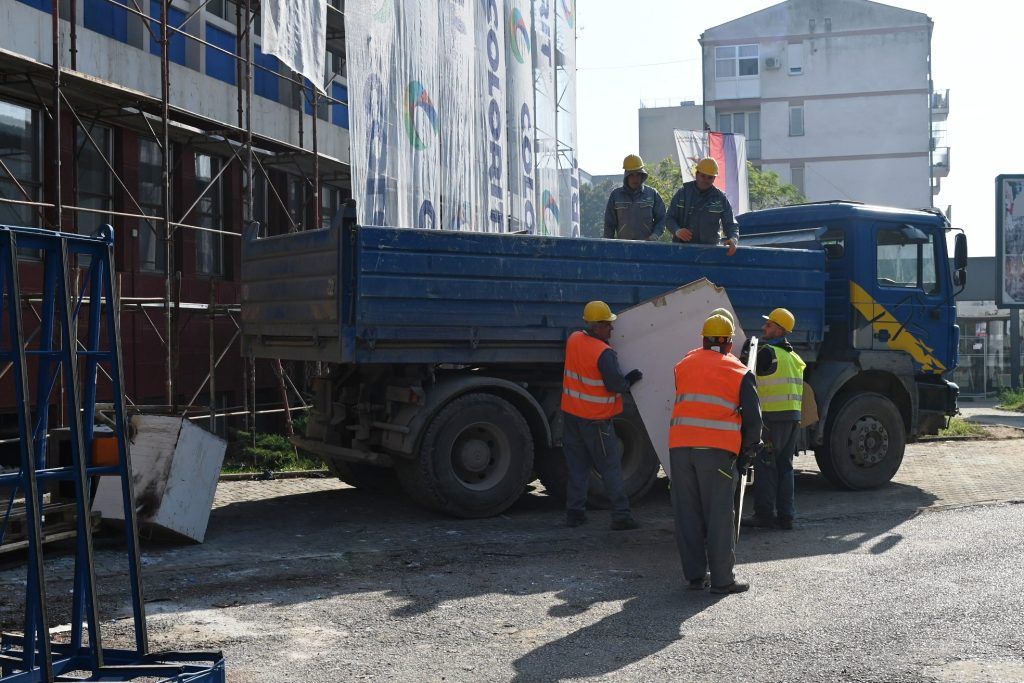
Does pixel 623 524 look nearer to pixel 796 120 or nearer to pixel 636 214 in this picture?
pixel 636 214

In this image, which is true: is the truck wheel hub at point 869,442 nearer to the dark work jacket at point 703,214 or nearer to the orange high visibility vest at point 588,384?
the dark work jacket at point 703,214

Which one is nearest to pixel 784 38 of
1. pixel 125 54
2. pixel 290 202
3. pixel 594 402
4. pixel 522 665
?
pixel 290 202

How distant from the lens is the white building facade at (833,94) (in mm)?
55688

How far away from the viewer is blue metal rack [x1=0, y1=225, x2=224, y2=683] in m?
3.95

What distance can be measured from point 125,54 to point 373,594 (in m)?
9.12

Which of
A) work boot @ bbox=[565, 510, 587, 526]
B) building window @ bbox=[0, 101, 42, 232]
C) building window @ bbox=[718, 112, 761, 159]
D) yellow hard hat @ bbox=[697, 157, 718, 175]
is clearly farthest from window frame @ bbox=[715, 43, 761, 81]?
work boot @ bbox=[565, 510, 587, 526]

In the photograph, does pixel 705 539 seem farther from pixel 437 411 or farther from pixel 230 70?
pixel 230 70

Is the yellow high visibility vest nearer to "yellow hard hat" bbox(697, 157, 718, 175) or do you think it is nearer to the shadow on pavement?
the shadow on pavement

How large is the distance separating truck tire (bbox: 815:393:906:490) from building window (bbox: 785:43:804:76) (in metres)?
48.6

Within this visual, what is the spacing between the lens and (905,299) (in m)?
11.8

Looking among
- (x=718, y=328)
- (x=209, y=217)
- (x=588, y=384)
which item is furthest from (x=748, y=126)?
(x=718, y=328)

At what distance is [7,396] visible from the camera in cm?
1185

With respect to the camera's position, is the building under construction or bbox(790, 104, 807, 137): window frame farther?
bbox(790, 104, 807, 137): window frame

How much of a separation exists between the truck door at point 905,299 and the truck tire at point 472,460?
4060mm
